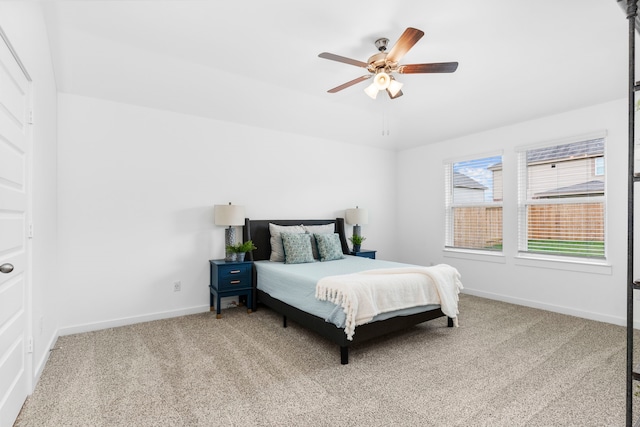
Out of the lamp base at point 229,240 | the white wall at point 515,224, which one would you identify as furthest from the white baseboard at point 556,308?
the lamp base at point 229,240

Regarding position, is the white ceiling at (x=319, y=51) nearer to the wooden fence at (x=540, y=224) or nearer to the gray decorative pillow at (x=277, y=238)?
the wooden fence at (x=540, y=224)

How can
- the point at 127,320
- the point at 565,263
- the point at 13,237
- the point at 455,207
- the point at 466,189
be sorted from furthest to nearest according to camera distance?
the point at 455,207 → the point at 466,189 → the point at 565,263 → the point at 127,320 → the point at 13,237

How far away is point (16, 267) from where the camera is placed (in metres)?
1.90

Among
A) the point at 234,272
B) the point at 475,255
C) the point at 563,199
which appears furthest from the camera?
the point at 475,255

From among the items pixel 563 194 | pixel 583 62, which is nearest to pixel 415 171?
pixel 563 194

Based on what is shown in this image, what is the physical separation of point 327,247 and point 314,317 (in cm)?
152

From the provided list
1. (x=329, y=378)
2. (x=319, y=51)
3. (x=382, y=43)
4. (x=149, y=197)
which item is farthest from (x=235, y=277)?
(x=382, y=43)

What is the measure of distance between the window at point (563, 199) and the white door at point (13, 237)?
5190 millimetres

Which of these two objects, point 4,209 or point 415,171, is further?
point 415,171

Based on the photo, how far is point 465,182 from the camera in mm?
5172

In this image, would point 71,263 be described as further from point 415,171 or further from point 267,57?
point 415,171

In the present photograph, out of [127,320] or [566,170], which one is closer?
Answer: [127,320]

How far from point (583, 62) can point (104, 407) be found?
4956 millimetres

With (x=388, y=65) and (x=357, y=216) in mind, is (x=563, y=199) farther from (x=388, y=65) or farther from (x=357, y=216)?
(x=388, y=65)
